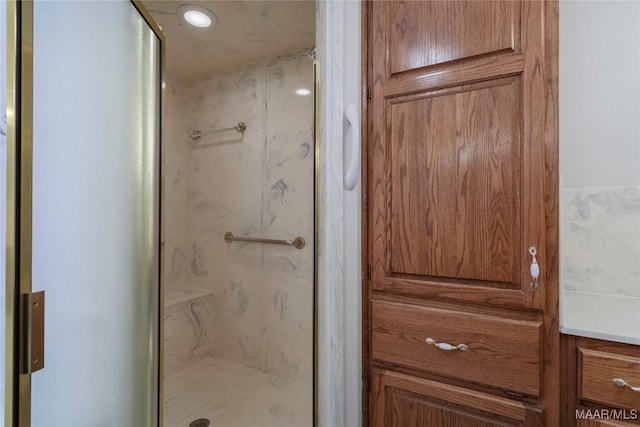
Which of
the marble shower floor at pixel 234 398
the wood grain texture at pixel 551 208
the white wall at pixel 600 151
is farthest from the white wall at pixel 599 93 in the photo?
the marble shower floor at pixel 234 398

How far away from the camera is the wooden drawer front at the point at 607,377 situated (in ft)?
2.35

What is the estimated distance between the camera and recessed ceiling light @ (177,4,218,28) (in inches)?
A: 59.4

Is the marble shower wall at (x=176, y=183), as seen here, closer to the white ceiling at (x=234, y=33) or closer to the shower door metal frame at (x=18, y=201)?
the white ceiling at (x=234, y=33)

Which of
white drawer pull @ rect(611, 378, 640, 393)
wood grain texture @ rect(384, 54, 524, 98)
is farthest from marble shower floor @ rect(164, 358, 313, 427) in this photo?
wood grain texture @ rect(384, 54, 524, 98)

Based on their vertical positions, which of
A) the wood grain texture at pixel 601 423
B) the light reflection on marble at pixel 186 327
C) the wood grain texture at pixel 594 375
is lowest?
the light reflection on marble at pixel 186 327

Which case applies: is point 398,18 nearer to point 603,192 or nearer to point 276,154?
point 603,192

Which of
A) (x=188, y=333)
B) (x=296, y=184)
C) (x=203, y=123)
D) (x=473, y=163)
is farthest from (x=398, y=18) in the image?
(x=188, y=333)

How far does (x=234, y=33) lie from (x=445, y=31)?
126cm

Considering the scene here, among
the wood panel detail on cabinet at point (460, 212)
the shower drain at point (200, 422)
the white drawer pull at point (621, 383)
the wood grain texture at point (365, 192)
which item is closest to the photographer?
the white drawer pull at point (621, 383)

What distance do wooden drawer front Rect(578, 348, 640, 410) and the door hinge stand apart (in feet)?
3.80

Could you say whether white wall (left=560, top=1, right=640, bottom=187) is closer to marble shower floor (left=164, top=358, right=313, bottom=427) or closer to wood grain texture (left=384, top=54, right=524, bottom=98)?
wood grain texture (left=384, top=54, right=524, bottom=98)

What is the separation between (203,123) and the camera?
93.1 inches

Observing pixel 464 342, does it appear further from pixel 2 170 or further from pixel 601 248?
pixel 2 170

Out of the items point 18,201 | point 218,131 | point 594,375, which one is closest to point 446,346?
point 594,375
